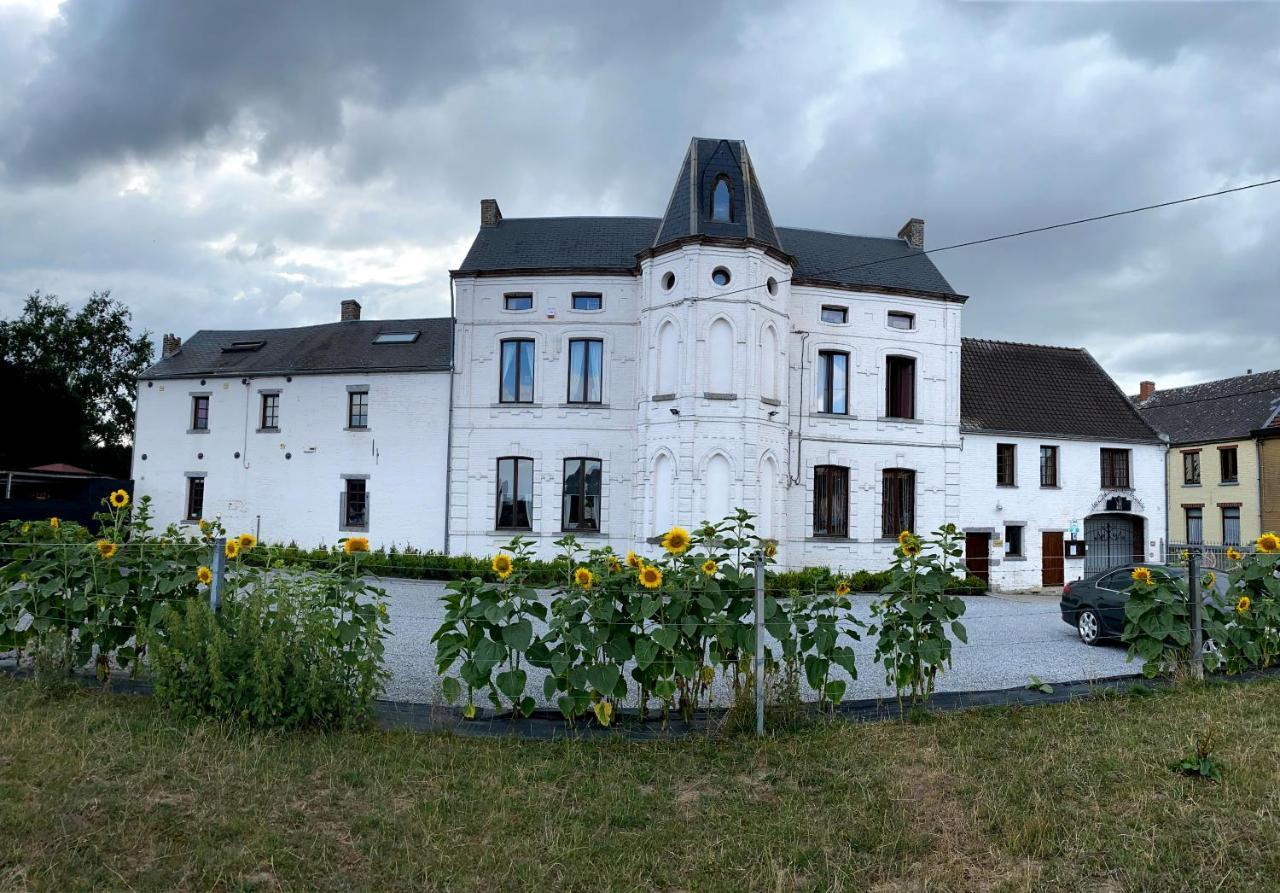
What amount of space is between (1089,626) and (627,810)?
429 inches

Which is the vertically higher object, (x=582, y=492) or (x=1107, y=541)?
(x=582, y=492)

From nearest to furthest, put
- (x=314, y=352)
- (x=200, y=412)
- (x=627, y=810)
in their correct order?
1. (x=627, y=810)
2. (x=314, y=352)
3. (x=200, y=412)

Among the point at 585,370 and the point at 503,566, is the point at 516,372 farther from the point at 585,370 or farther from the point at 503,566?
the point at 503,566

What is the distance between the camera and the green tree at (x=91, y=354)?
40250 mm

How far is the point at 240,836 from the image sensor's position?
4.00 m

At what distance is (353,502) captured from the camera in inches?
939

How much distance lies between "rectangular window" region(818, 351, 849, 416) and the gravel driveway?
23.5ft

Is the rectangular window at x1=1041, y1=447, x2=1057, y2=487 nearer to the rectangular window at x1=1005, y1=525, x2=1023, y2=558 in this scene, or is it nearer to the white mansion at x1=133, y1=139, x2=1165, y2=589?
the white mansion at x1=133, y1=139, x2=1165, y2=589

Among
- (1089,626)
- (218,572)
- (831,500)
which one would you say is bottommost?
(1089,626)

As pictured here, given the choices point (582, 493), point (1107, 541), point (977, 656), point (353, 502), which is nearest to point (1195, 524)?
point (1107, 541)

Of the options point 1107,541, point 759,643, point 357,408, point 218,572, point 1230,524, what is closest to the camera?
point 759,643

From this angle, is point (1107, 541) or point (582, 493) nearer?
point (582, 493)

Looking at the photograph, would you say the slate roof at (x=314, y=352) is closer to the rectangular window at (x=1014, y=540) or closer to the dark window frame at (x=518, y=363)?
the dark window frame at (x=518, y=363)

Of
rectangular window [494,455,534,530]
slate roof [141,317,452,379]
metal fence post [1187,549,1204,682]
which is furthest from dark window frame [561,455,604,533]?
metal fence post [1187,549,1204,682]
